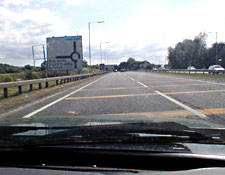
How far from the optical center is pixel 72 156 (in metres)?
2.47

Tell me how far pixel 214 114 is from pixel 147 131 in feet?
14.2

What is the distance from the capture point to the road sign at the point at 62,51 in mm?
29906

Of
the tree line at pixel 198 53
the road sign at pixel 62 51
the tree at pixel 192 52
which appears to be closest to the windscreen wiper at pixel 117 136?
the road sign at pixel 62 51

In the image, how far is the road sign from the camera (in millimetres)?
29906

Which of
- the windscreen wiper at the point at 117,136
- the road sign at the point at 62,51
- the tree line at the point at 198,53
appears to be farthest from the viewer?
the tree line at the point at 198,53

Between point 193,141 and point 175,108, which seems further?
point 175,108

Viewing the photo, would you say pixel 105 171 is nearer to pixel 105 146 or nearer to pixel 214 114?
pixel 105 146

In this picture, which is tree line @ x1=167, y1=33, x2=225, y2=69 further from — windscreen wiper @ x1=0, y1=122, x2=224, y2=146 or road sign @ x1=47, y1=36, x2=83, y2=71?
windscreen wiper @ x1=0, y1=122, x2=224, y2=146

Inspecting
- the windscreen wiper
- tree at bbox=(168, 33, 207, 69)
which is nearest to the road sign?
the windscreen wiper

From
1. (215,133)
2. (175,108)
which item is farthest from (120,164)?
(175,108)

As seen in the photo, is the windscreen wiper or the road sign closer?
the windscreen wiper

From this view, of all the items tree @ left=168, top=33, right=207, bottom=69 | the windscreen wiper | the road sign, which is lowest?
the windscreen wiper

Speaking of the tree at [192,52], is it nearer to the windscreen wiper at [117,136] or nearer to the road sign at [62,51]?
the road sign at [62,51]

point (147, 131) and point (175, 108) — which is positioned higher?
point (147, 131)
